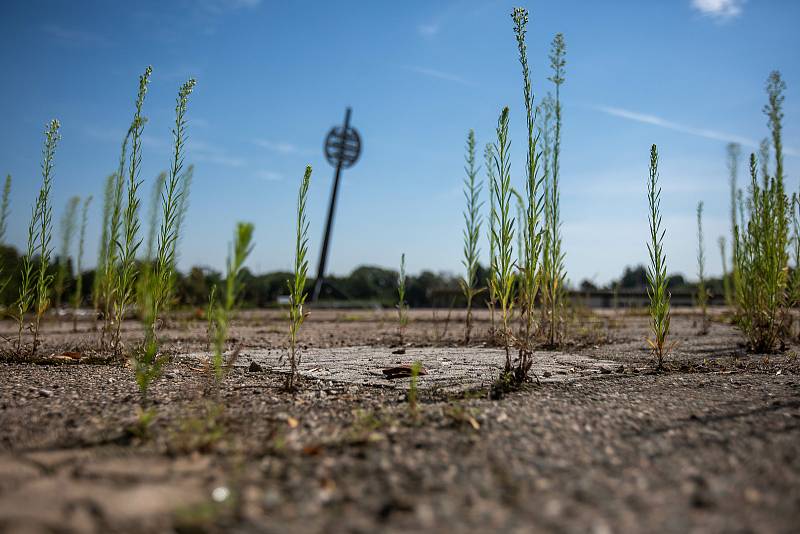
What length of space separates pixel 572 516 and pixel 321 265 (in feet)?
87.6

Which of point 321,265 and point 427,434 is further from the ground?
point 321,265

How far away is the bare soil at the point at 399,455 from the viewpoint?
1.27 m

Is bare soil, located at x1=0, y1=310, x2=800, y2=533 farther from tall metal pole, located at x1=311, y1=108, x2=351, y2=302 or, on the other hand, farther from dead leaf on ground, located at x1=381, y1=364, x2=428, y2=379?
tall metal pole, located at x1=311, y1=108, x2=351, y2=302

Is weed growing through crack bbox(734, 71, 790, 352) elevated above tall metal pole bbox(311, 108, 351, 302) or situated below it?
below

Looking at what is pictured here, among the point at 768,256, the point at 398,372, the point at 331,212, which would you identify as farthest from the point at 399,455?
the point at 331,212

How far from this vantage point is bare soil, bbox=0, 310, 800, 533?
1272mm

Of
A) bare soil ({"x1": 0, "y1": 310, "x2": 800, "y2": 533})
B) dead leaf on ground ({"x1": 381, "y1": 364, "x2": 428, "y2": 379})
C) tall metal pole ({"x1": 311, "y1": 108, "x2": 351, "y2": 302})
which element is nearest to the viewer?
bare soil ({"x1": 0, "y1": 310, "x2": 800, "y2": 533})

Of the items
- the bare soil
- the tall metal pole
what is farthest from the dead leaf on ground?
the tall metal pole

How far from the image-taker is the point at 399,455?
1.67 metres

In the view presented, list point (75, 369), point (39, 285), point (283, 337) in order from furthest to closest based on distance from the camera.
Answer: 1. point (283, 337)
2. point (39, 285)
3. point (75, 369)

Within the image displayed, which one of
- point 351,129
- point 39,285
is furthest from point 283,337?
point 351,129

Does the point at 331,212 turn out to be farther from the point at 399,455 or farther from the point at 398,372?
the point at 399,455

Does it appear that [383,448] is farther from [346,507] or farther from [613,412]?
[613,412]

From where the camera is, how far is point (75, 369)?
333 cm
